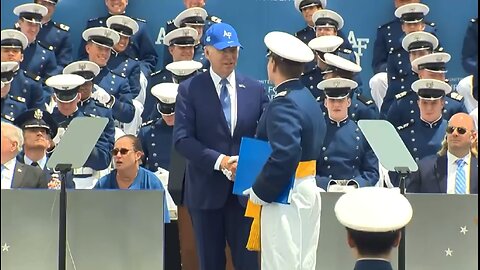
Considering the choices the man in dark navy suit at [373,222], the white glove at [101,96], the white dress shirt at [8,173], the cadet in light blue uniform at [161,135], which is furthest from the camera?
the white glove at [101,96]

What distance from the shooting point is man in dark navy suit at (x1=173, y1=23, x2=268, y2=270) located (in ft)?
18.9

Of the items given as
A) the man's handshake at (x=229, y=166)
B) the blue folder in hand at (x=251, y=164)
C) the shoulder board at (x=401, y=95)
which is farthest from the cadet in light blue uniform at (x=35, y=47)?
the blue folder in hand at (x=251, y=164)

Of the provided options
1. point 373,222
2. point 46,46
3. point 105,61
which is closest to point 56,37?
point 46,46

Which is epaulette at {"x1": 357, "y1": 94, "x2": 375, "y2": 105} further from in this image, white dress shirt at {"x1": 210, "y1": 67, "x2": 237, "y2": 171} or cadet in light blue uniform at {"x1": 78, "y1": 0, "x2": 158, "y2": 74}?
white dress shirt at {"x1": 210, "y1": 67, "x2": 237, "y2": 171}

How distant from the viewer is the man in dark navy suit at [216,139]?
18.9 feet

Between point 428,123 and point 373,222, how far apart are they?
15.5ft

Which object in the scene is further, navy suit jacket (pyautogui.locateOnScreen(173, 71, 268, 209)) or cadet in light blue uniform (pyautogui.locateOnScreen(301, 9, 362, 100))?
cadet in light blue uniform (pyautogui.locateOnScreen(301, 9, 362, 100))

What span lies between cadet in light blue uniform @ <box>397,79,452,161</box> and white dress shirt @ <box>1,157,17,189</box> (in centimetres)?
331

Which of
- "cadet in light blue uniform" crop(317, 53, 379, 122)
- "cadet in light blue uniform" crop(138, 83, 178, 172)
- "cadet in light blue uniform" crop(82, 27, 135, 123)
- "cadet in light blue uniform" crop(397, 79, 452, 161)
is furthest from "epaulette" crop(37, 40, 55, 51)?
"cadet in light blue uniform" crop(397, 79, 452, 161)

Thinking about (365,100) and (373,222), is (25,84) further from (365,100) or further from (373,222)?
(373,222)

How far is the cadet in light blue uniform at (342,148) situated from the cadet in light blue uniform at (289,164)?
208cm

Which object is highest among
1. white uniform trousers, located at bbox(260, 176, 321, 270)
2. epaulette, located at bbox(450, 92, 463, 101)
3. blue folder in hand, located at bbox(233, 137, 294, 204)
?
blue folder in hand, located at bbox(233, 137, 294, 204)

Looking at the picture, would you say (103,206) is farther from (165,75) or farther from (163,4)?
(163,4)

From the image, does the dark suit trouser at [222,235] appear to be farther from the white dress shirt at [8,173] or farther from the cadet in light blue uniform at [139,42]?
the cadet in light blue uniform at [139,42]
